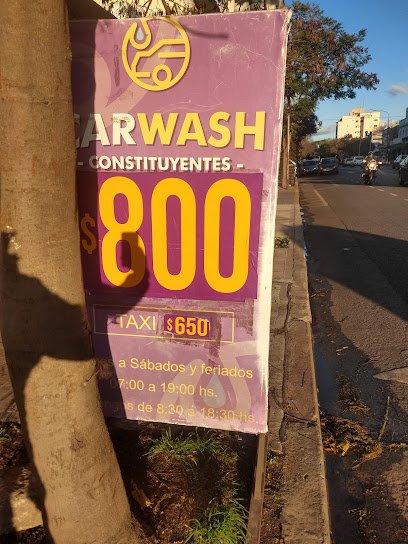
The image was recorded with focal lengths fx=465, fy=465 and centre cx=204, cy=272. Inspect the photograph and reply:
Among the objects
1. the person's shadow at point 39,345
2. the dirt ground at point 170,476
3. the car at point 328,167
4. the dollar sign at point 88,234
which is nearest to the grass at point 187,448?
the dirt ground at point 170,476

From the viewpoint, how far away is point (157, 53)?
2041 mm

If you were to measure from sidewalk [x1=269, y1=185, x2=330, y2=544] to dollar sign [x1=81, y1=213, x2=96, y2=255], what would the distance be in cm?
163

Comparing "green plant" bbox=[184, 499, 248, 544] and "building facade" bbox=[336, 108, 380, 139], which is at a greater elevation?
"building facade" bbox=[336, 108, 380, 139]

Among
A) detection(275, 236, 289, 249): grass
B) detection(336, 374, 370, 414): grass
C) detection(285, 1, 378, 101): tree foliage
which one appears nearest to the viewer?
detection(336, 374, 370, 414): grass

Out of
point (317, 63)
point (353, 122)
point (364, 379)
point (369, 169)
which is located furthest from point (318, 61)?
point (353, 122)

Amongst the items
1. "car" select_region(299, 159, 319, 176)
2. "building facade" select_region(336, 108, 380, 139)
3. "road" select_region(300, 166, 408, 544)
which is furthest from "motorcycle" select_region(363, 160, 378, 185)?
"building facade" select_region(336, 108, 380, 139)

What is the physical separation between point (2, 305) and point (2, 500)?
1066 mm

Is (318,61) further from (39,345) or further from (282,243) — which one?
(39,345)

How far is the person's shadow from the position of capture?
1670mm

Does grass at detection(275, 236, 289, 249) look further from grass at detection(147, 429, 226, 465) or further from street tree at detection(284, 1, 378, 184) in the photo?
street tree at detection(284, 1, 378, 184)

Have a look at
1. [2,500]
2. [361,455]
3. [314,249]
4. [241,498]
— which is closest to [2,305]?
[2,500]

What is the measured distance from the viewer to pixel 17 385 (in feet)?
5.78

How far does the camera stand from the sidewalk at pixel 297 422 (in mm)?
2332

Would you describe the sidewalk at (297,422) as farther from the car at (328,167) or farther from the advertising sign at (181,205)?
the car at (328,167)
